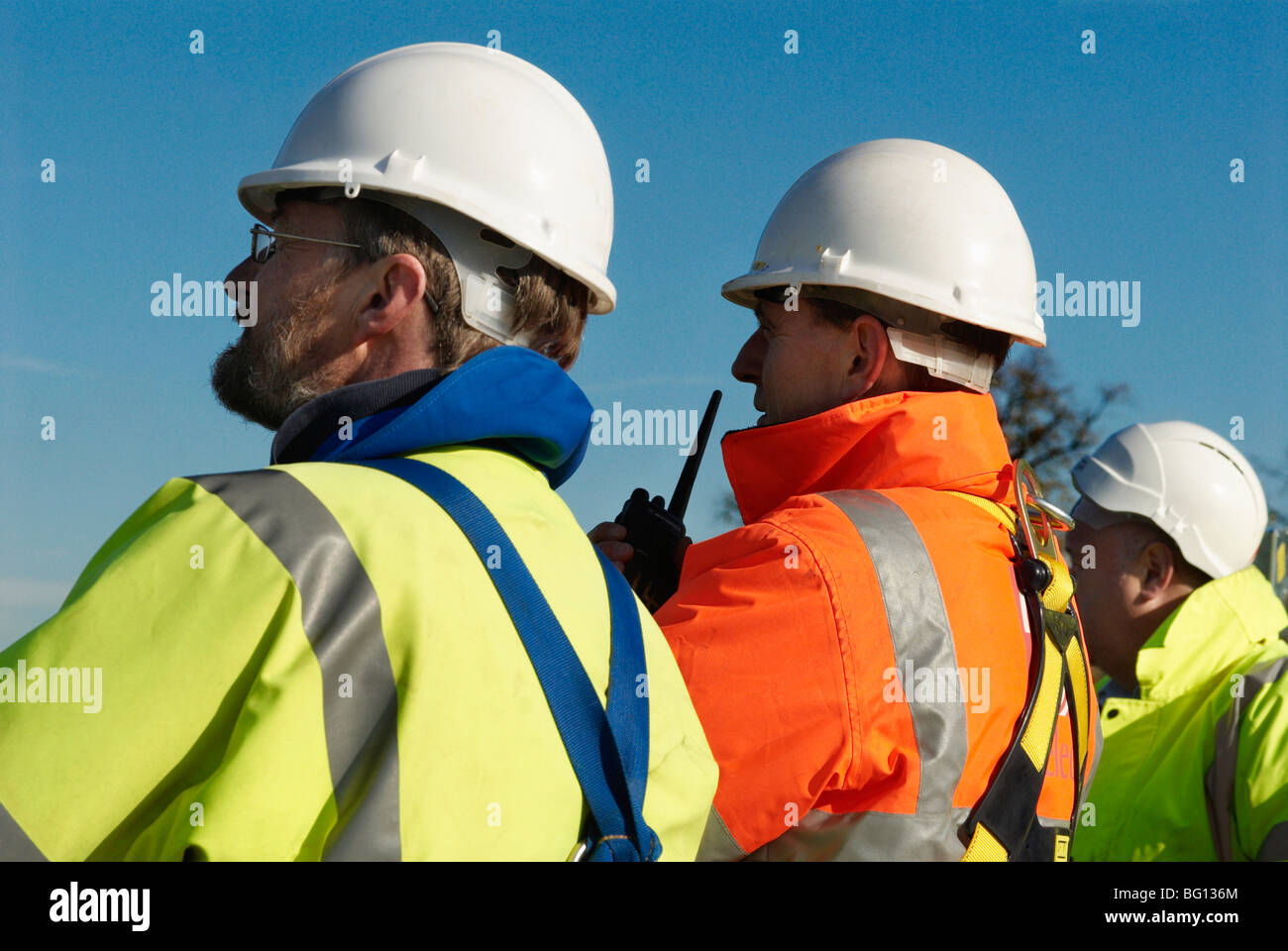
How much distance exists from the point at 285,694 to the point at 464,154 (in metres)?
1.33

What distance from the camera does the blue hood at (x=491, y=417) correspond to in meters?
2.03

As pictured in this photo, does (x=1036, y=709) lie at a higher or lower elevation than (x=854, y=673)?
lower

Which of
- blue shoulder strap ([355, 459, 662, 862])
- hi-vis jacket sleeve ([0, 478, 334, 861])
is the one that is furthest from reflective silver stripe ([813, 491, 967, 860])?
hi-vis jacket sleeve ([0, 478, 334, 861])

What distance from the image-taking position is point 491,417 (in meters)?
2.09

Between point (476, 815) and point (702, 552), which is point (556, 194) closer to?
point (702, 552)

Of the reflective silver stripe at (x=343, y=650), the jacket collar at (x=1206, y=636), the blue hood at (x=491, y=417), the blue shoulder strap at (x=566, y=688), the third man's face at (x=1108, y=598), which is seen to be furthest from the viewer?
the third man's face at (x=1108, y=598)

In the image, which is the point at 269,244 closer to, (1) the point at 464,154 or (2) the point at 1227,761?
(1) the point at 464,154

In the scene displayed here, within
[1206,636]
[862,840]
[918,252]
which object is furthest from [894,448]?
[1206,636]

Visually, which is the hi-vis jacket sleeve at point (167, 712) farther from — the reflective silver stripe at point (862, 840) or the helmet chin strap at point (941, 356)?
the helmet chin strap at point (941, 356)

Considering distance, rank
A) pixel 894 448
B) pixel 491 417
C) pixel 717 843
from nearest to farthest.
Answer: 1. pixel 491 417
2. pixel 717 843
3. pixel 894 448

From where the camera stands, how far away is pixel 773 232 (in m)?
4.16

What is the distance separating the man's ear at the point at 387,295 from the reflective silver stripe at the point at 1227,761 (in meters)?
3.65

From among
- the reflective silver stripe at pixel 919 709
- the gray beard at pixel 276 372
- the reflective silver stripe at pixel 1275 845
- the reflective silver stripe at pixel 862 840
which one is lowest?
the reflective silver stripe at pixel 1275 845

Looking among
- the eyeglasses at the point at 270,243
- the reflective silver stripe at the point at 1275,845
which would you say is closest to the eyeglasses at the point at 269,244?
the eyeglasses at the point at 270,243
